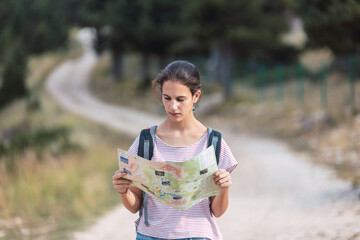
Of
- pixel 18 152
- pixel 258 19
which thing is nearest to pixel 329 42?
pixel 18 152

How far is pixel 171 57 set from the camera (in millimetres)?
33031

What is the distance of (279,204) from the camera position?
26.4 feet

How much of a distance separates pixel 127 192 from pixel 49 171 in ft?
26.2

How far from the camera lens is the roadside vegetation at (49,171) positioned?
7.71 meters

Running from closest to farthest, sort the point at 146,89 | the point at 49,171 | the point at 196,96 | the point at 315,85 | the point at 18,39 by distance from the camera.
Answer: the point at 196,96 < the point at 49,171 < the point at 18,39 < the point at 315,85 < the point at 146,89

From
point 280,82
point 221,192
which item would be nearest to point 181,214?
point 221,192

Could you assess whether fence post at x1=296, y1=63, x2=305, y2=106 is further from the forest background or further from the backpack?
the backpack

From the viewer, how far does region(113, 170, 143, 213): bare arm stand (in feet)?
8.43

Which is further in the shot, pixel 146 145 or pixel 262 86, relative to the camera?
pixel 262 86

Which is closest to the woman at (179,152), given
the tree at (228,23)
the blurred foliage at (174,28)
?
the blurred foliage at (174,28)

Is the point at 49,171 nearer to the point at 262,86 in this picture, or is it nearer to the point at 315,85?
the point at 315,85

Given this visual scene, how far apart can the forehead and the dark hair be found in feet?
0.05

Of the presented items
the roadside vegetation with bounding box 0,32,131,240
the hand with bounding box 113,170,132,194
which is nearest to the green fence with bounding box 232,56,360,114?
the roadside vegetation with bounding box 0,32,131,240

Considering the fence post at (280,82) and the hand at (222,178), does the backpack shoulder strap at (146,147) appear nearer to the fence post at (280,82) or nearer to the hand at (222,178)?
the hand at (222,178)
